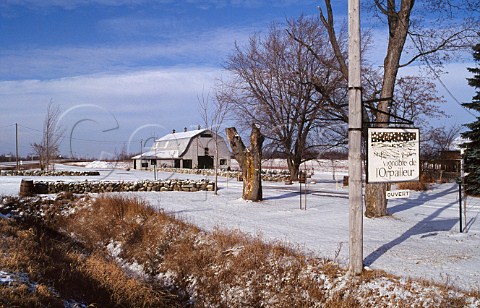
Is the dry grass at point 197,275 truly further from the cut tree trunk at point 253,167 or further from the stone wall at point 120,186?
the stone wall at point 120,186

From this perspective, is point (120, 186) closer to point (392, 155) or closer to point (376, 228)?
point (376, 228)

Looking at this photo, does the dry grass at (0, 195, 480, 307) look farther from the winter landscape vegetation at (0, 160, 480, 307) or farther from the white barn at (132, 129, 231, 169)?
the white barn at (132, 129, 231, 169)

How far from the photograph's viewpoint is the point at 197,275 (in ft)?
30.7

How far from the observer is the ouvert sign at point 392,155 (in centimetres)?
784

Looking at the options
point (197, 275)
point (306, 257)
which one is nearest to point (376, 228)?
point (306, 257)

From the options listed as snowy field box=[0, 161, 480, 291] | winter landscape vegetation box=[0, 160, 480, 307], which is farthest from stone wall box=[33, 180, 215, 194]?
winter landscape vegetation box=[0, 160, 480, 307]

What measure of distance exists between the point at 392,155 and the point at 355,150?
1.08m

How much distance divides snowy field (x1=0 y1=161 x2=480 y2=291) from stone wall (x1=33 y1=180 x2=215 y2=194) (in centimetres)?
315

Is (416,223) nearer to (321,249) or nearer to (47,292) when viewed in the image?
(321,249)

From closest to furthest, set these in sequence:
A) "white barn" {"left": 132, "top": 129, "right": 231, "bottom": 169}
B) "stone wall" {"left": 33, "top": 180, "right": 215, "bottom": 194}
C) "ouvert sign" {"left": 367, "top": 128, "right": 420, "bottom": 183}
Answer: "ouvert sign" {"left": 367, "top": 128, "right": 420, "bottom": 183} < "stone wall" {"left": 33, "top": 180, "right": 215, "bottom": 194} < "white barn" {"left": 132, "top": 129, "right": 231, "bottom": 169}

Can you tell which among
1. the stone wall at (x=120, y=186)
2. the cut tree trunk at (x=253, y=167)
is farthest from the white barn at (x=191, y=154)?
the cut tree trunk at (x=253, y=167)

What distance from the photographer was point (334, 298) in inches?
276

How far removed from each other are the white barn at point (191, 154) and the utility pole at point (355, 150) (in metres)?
49.7

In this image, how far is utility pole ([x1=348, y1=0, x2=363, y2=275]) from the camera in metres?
7.29
